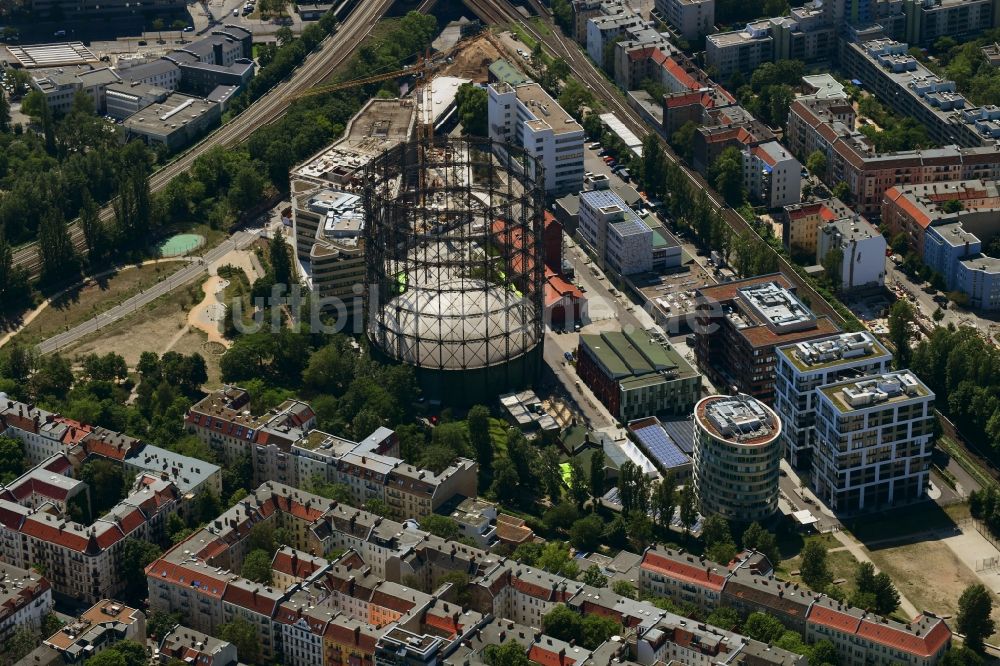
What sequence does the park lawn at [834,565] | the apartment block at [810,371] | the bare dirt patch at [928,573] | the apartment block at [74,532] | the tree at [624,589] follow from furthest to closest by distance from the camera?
the apartment block at [810,371], the park lawn at [834,565], the bare dirt patch at [928,573], the apartment block at [74,532], the tree at [624,589]

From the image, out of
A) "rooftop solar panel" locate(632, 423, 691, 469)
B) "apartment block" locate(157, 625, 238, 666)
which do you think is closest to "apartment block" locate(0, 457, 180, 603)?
"apartment block" locate(157, 625, 238, 666)

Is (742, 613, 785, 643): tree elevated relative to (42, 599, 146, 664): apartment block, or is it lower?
lower

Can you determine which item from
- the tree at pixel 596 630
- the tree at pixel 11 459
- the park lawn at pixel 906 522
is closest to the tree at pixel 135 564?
the tree at pixel 11 459

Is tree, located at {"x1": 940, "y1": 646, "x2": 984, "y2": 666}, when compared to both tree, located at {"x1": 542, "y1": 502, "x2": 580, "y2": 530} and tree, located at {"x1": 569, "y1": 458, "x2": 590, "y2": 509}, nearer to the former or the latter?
tree, located at {"x1": 542, "y1": 502, "x2": 580, "y2": 530}

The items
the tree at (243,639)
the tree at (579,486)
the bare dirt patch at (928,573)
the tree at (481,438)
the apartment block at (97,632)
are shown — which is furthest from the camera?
the tree at (481,438)

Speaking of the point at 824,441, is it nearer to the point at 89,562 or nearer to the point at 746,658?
the point at 746,658

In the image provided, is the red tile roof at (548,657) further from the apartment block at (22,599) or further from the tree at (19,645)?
the apartment block at (22,599)

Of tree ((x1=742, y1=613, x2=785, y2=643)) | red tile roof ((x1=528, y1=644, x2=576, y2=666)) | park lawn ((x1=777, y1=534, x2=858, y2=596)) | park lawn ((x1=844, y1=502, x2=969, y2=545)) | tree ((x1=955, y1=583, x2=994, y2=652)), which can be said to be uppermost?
red tile roof ((x1=528, y1=644, x2=576, y2=666))
